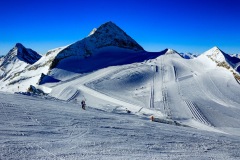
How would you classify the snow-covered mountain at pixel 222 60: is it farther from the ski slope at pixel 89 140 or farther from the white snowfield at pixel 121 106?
the ski slope at pixel 89 140

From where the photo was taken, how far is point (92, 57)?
65.2 m

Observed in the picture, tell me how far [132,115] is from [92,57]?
38.2 meters

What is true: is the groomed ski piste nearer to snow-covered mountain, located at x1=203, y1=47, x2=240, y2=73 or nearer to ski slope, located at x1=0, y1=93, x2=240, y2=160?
ski slope, located at x1=0, y1=93, x2=240, y2=160

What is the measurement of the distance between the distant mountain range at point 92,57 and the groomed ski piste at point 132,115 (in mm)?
2335

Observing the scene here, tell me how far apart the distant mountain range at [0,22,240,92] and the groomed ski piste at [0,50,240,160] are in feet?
7.66

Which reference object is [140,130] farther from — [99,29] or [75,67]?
[99,29]

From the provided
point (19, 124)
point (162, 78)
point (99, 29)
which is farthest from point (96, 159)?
point (99, 29)

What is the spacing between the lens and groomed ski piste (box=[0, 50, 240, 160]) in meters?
13.0

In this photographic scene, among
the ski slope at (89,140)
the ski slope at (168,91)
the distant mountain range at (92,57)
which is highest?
the distant mountain range at (92,57)

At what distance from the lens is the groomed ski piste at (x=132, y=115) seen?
13000 mm

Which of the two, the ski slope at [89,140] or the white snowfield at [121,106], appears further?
the white snowfield at [121,106]

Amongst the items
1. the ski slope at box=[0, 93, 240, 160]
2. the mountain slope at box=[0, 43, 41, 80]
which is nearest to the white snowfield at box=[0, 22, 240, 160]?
the ski slope at box=[0, 93, 240, 160]

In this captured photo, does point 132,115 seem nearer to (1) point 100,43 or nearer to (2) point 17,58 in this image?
(1) point 100,43

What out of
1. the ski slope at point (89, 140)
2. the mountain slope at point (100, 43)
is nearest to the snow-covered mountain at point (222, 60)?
the mountain slope at point (100, 43)
